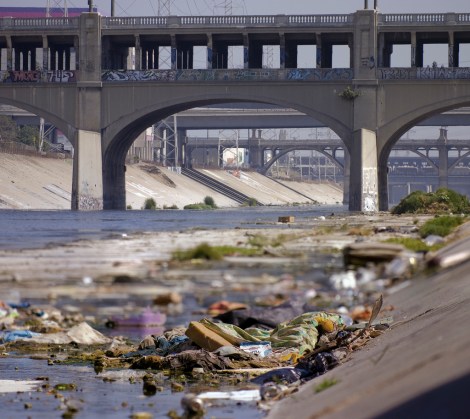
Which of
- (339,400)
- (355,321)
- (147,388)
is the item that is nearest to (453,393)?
(339,400)

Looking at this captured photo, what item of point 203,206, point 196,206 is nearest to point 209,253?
point 196,206

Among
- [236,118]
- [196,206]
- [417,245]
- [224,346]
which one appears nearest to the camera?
[224,346]

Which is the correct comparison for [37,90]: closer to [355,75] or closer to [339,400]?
[355,75]

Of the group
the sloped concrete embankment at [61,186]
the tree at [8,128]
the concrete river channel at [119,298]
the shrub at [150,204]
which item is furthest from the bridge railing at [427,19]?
the tree at [8,128]

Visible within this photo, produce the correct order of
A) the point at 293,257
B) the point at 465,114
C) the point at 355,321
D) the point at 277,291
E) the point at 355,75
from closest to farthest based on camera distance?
the point at 355,321 < the point at 277,291 < the point at 293,257 < the point at 355,75 < the point at 465,114

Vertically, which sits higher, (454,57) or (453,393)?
(454,57)

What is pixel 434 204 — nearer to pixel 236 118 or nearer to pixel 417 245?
pixel 417 245

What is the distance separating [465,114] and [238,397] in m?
149

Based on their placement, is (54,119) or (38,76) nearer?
(54,119)

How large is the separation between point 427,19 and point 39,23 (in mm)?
30032

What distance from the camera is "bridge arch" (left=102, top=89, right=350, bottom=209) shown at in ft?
301

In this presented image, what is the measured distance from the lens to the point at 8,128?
17175cm

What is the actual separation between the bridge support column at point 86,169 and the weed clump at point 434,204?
80.6 ft

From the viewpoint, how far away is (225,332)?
1759cm
